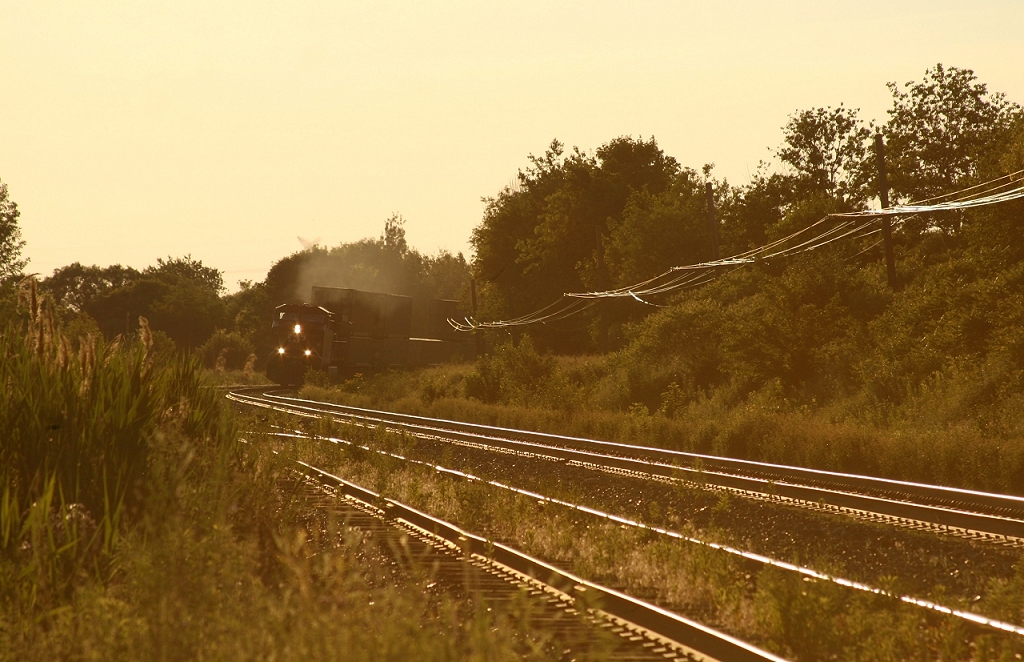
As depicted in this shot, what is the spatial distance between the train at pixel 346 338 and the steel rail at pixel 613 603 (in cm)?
4126

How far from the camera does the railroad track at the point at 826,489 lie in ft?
34.3

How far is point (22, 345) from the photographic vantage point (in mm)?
8523

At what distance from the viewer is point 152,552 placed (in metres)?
5.54

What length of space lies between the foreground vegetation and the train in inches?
1590

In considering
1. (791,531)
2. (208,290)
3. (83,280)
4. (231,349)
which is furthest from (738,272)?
(83,280)

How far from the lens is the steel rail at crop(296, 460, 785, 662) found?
5824 mm

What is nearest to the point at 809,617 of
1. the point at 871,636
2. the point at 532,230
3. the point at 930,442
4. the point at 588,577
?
the point at 871,636

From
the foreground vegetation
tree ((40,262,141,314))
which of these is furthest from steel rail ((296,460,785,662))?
tree ((40,262,141,314))

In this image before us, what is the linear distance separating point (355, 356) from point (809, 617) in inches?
1904

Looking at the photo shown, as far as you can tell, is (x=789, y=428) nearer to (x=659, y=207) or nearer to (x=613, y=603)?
(x=613, y=603)

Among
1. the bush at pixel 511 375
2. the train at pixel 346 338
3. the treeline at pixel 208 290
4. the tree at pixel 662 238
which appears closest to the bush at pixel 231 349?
the treeline at pixel 208 290

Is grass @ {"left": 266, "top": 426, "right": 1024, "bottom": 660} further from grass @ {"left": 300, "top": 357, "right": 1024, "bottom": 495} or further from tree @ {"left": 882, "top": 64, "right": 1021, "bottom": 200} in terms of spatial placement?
tree @ {"left": 882, "top": 64, "right": 1021, "bottom": 200}

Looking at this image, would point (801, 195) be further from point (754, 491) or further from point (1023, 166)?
point (754, 491)

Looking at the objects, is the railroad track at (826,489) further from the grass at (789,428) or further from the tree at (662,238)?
the tree at (662,238)
